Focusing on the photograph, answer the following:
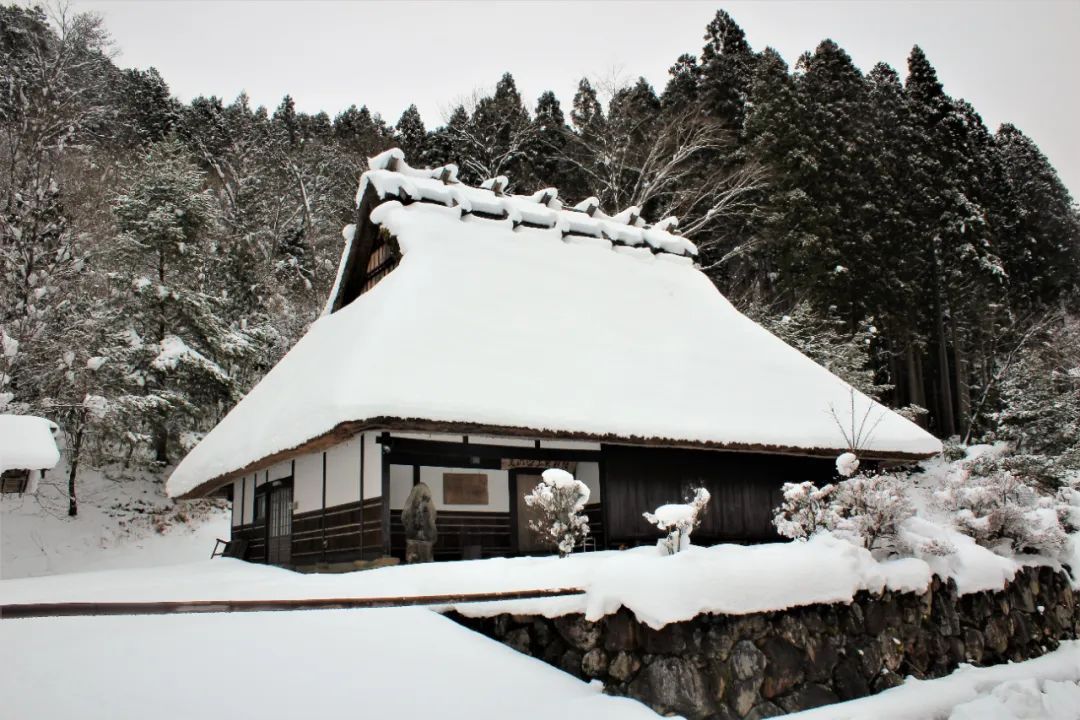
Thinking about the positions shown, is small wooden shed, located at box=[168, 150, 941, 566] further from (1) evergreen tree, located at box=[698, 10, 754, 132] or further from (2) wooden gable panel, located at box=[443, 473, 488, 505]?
(1) evergreen tree, located at box=[698, 10, 754, 132]

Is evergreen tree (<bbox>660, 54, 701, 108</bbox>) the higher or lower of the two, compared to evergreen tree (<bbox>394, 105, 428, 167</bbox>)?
higher

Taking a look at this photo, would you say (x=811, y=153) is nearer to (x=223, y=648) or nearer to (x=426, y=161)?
(x=426, y=161)

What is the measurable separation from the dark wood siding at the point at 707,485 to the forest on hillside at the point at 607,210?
9.27 meters

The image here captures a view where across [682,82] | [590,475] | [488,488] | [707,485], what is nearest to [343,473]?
[488,488]

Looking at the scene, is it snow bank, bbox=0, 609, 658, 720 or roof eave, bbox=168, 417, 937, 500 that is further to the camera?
roof eave, bbox=168, 417, 937, 500

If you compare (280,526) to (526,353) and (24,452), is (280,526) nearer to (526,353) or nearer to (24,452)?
(526,353)

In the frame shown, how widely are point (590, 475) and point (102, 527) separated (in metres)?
13.5

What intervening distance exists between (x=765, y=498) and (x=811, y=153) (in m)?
17.5

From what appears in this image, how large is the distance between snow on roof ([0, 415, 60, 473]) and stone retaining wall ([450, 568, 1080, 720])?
13.2 feet

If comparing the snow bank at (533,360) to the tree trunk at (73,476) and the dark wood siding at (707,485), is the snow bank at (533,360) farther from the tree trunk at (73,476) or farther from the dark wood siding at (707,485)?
the tree trunk at (73,476)

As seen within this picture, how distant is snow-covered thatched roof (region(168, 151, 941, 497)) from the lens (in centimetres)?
967

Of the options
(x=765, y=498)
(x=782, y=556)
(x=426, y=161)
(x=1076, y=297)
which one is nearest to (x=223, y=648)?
(x=782, y=556)

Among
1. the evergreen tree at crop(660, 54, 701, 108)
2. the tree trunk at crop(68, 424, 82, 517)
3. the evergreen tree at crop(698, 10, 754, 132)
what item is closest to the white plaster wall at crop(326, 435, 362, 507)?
the tree trunk at crop(68, 424, 82, 517)

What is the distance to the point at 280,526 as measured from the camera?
13539 mm
